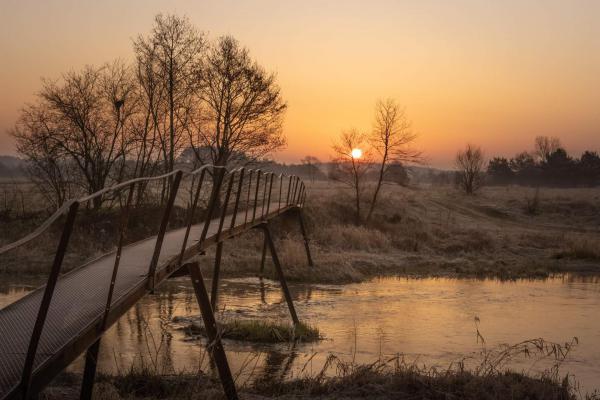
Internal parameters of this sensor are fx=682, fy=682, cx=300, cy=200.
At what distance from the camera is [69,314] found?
583 centimetres

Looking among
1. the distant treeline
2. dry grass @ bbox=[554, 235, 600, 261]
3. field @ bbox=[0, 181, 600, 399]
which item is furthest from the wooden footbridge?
the distant treeline

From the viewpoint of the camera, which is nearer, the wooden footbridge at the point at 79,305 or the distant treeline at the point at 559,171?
the wooden footbridge at the point at 79,305

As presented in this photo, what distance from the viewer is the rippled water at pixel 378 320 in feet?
37.7

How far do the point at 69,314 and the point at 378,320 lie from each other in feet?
34.7

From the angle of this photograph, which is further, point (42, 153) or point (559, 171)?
point (559, 171)

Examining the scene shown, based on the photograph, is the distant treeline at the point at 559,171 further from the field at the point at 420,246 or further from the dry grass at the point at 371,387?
the dry grass at the point at 371,387

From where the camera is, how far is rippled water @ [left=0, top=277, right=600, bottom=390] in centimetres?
1149

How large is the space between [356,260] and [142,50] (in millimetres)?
14264

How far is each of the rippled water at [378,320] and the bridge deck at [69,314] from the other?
1234mm

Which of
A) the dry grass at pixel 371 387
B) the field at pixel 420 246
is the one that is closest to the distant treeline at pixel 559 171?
the field at pixel 420 246

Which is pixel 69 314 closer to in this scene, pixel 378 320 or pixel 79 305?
pixel 79 305

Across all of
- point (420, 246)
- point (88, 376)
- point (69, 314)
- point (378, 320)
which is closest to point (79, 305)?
point (69, 314)

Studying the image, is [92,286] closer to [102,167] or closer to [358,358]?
[358,358]

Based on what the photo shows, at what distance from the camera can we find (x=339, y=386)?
870cm
